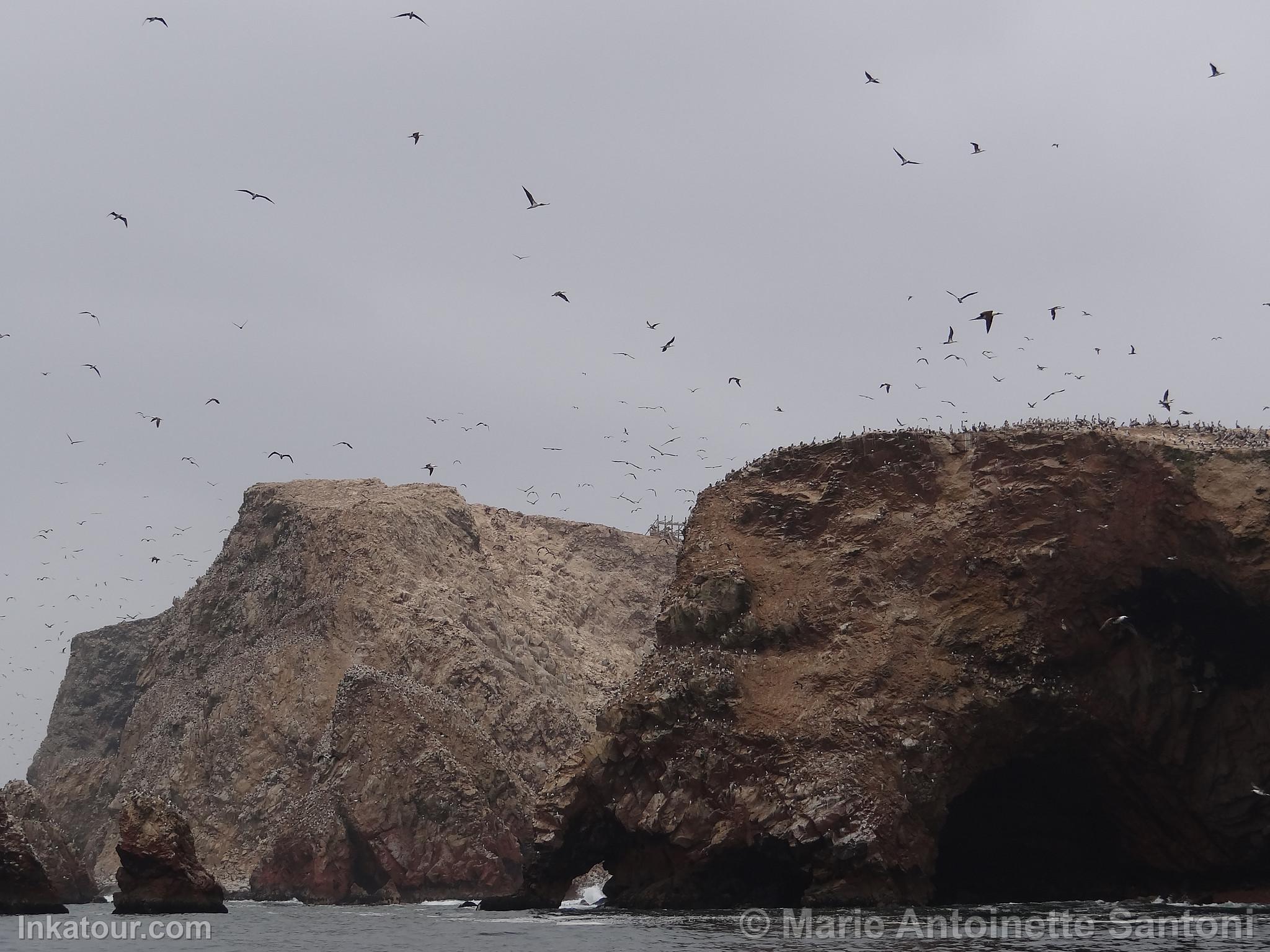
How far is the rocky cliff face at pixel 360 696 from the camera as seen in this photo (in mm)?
64250

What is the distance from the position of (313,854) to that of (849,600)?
34.6 meters

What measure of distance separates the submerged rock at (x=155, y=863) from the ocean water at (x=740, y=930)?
1.11 m

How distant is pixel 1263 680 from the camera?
38.9 m

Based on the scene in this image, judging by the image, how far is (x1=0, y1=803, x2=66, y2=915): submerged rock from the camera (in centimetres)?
4341

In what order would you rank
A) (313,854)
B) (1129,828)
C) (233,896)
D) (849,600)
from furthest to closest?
1. (233,896)
2. (313,854)
3. (849,600)
4. (1129,828)

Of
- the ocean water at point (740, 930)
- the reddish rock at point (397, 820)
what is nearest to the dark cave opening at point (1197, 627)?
the ocean water at point (740, 930)

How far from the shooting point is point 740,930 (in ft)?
105

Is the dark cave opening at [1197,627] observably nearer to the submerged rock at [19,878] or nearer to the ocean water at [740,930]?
the ocean water at [740,930]

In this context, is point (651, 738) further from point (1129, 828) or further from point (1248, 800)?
point (1248, 800)

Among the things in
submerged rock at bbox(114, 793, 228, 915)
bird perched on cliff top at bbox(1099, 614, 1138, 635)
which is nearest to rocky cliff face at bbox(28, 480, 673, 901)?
submerged rock at bbox(114, 793, 228, 915)

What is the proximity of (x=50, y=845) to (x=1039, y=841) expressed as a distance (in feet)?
155

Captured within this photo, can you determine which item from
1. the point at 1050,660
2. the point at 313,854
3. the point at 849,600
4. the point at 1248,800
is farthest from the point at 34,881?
the point at 1248,800

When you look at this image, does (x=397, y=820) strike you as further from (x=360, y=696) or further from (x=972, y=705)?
(x=972, y=705)

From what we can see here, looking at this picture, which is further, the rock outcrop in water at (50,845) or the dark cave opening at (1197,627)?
the rock outcrop in water at (50,845)
